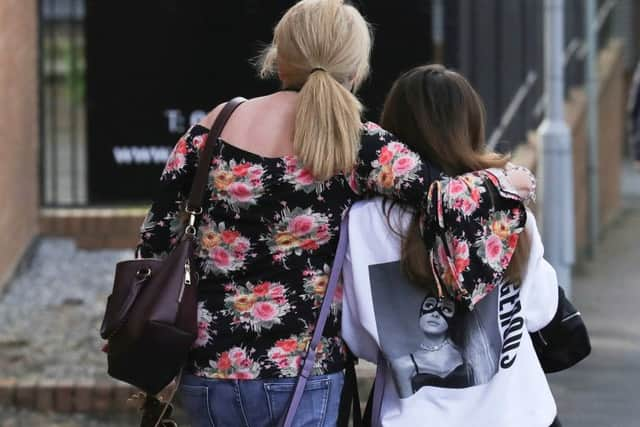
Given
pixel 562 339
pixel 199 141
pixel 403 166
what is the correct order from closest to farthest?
pixel 403 166 < pixel 199 141 < pixel 562 339

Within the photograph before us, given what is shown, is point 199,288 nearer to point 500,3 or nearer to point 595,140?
point 500,3

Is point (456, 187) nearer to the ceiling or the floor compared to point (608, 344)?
nearer to the ceiling

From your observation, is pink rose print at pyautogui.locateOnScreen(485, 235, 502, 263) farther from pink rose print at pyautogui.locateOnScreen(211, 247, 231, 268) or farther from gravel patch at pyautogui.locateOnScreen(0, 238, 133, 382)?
gravel patch at pyautogui.locateOnScreen(0, 238, 133, 382)

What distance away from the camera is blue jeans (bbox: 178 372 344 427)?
9.62ft

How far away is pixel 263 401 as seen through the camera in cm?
295

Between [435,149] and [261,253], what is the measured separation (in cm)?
46

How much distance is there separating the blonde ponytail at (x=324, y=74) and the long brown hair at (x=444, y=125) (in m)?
0.13

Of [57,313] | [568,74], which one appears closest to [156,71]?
[57,313]

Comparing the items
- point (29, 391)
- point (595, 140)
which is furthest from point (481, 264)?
point (595, 140)

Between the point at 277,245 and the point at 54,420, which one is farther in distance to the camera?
the point at 54,420

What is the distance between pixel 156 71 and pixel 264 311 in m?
5.92

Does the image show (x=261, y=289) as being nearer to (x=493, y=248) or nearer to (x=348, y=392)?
(x=348, y=392)

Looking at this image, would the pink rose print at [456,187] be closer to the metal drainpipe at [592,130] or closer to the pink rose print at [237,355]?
the pink rose print at [237,355]

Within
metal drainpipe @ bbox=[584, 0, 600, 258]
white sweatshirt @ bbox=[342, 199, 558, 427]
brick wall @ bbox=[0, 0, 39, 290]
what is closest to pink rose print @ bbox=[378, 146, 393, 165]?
white sweatshirt @ bbox=[342, 199, 558, 427]
